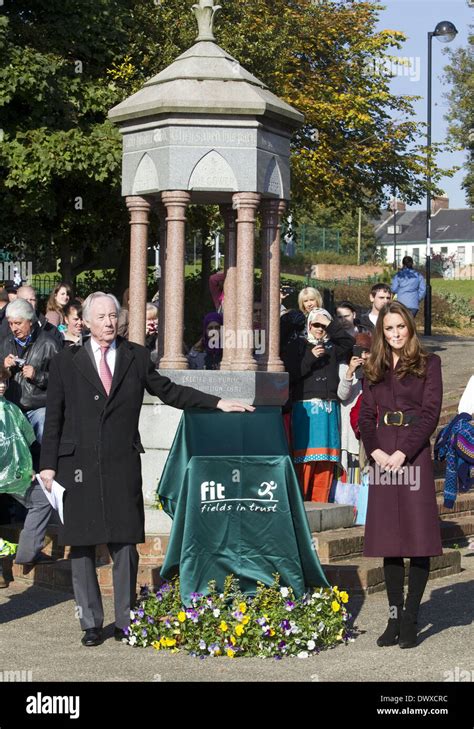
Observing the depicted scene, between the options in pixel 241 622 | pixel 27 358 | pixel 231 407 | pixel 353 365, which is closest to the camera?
pixel 241 622

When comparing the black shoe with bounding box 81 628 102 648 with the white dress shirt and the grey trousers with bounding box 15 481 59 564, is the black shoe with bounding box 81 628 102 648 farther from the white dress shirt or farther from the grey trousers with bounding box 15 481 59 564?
the grey trousers with bounding box 15 481 59 564

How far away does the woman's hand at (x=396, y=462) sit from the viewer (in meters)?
7.33

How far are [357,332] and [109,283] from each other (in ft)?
62.0

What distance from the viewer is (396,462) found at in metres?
7.33

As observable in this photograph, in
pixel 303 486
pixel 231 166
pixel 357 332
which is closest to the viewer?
pixel 231 166

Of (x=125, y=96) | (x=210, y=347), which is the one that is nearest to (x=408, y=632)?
(x=210, y=347)

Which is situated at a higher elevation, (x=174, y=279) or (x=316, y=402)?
(x=174, y=279)

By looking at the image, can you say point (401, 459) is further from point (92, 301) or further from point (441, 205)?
point (441, 205)

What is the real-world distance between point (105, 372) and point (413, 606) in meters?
2.29

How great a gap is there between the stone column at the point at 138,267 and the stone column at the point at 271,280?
3.44ft

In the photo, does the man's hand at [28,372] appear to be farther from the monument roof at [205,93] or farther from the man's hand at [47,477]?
the man's hand at [47,477]

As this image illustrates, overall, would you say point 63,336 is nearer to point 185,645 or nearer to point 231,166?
point 231,166

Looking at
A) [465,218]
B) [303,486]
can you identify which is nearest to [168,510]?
[303,486]

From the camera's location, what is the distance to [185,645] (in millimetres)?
7266
